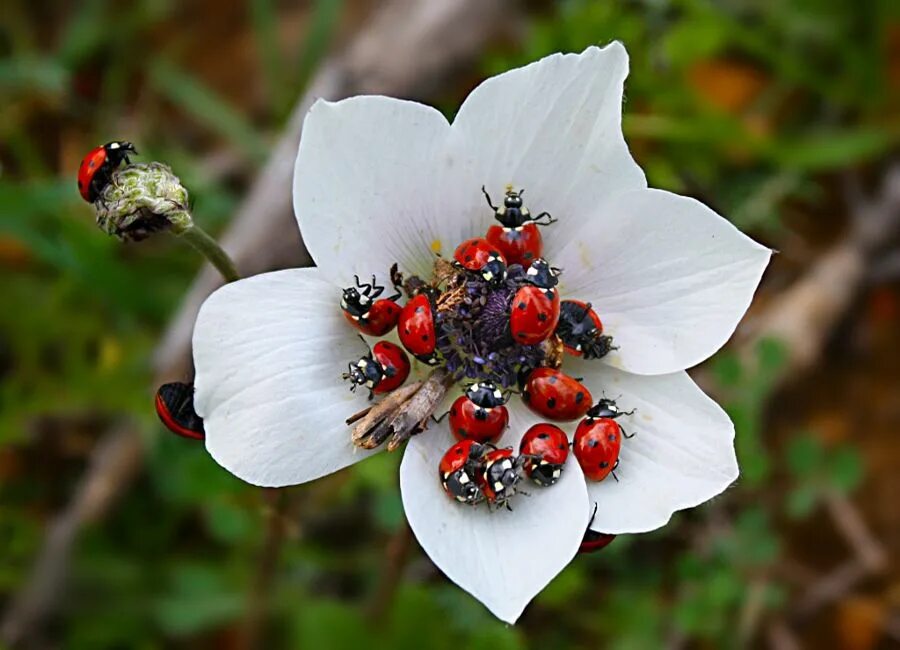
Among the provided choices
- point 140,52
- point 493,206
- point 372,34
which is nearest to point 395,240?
point 493,206

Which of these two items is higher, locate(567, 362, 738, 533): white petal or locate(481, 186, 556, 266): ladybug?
locate(481, 186, 556, 266): ladybug

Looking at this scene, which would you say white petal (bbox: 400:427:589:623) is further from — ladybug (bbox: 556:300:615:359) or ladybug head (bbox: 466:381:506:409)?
ladybug (bbox: 556:300:615:359)

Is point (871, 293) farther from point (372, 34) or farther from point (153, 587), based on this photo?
point (153, 587)

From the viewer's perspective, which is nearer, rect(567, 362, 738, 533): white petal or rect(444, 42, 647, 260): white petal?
rect(567, 362, 738, 533): white petal

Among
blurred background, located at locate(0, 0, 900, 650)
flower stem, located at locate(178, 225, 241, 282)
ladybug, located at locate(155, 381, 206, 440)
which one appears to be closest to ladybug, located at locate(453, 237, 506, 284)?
flower stem, located at locate(178, 225, 241, 282)

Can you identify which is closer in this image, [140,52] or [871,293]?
[871,293]

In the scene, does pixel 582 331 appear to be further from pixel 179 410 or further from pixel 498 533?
pixel 179 410
